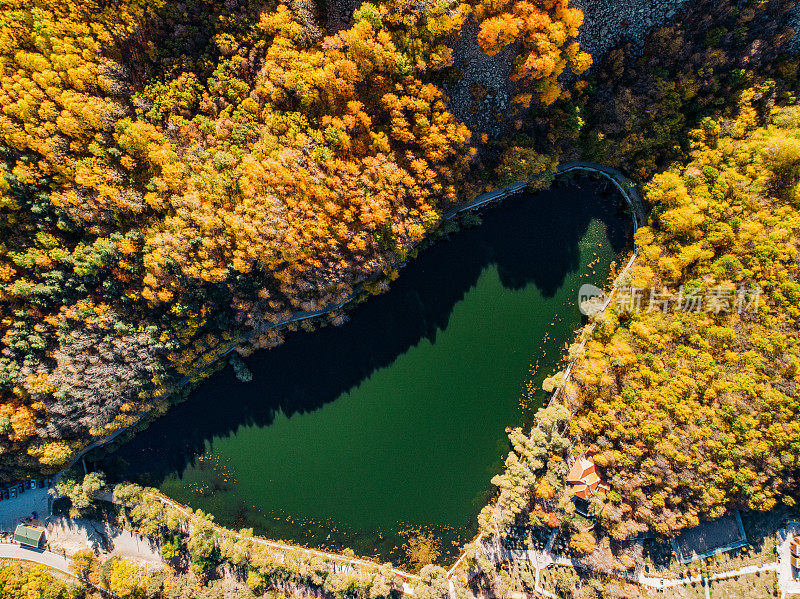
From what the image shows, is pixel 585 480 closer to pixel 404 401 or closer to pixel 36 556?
pixel 404 401

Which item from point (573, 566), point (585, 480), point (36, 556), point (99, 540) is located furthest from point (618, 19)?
point (36, 556)

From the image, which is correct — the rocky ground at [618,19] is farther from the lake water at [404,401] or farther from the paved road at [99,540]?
the paved road at [99,540]

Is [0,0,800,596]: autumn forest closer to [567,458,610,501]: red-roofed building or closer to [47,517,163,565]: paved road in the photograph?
[567,458,610,501]: red-roofed building

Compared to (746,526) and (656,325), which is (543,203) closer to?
(656,325)

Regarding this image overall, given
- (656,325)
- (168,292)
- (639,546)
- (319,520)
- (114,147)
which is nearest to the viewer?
(114,147)

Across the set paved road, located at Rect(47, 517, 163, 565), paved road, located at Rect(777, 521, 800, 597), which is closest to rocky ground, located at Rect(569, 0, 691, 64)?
paved road, located at Rect(777, 521, 800, 597)

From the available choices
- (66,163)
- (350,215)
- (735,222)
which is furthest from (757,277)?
(66,163)

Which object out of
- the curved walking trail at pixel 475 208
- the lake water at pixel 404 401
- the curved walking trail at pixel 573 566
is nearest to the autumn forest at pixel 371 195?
the curved walking trail at pixel 475 208
